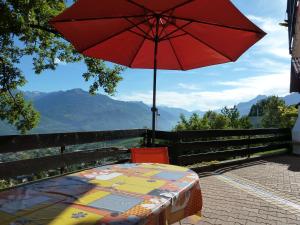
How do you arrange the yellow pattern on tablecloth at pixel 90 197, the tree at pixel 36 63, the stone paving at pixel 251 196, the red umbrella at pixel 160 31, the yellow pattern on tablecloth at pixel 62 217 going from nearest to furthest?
the yellow pattern on tablecloth at pixel 62 217 < the yellow pattern on tablecloth at pixel 90 197 < the red umbrella at pixel 160 31 < the stone paving at pixel 251 196 < the tree at pixel 36 63

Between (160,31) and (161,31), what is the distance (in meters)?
0.14

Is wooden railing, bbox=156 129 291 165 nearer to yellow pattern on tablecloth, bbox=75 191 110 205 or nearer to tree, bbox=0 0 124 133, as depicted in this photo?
yellow pattern on tablecloth, bbox=75 191 110 205

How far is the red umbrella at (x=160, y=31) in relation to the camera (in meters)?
3.93

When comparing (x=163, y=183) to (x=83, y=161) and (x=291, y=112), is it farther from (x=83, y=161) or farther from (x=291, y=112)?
(x=291, y=112)

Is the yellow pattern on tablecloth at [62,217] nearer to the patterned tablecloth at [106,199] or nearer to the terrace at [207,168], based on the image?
the patterned tablecloth at [106,199]

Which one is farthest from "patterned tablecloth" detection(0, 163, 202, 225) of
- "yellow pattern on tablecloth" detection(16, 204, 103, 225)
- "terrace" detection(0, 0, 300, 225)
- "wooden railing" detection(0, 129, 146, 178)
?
"wooden railing" detection(0, 129, 146, 178)

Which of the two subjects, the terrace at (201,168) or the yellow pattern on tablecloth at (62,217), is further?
the terrace at (201,168)

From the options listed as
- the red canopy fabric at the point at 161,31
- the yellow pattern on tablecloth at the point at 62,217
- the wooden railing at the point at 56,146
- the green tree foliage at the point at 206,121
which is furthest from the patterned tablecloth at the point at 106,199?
the green tree foliage at the point at 206,121

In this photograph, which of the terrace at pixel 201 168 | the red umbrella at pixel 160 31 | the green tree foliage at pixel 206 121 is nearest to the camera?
the red umbrella at pixel 160 31

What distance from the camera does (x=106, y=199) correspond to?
2.08 metres

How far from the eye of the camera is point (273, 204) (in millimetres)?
5363

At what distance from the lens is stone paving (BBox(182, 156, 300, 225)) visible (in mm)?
4594

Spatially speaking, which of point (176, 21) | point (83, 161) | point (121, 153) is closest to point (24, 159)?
point (83, 161)

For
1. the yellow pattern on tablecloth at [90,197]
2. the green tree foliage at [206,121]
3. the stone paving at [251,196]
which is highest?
the green tree foliage at [206,121]
